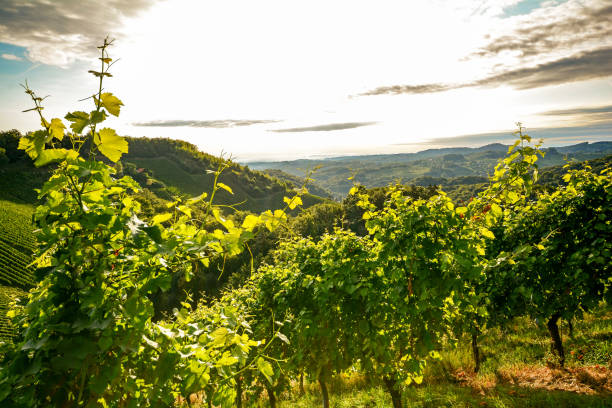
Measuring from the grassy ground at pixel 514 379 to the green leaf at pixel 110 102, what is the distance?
7.38 meters

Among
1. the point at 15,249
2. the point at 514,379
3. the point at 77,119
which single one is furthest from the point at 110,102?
the point at 15,249

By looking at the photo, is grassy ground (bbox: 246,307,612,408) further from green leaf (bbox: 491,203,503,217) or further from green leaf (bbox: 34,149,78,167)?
green leaf (bbox: 34,149,78,167)

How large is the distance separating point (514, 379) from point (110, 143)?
1335 cm

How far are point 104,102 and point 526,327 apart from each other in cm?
2064

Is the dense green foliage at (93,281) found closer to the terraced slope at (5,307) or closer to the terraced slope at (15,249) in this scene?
the terraced slope at (5,307)

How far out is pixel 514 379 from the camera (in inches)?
384

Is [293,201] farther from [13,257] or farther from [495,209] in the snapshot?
[13,257]

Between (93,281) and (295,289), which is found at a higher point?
(93,281)

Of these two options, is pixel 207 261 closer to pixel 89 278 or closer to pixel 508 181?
pixel 89 278

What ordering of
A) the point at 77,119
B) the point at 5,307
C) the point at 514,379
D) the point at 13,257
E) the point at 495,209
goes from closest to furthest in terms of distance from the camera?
1. the point at 77,119
2. the point at 495,209
3. the point at 514,379
4. the point at 5,307
5. the point at 13,257

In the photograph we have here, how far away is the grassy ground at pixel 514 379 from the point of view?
743 centimetres

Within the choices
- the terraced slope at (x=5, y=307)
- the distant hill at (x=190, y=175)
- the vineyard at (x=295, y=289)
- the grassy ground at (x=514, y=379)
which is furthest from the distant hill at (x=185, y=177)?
the vineyard at (x=295, y=289)

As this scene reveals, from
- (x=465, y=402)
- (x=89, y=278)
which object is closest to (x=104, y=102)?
(x=89, y=278)

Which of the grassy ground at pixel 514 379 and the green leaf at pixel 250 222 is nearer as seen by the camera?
the green leaf at pixel 250 222
